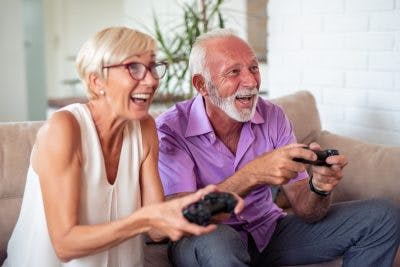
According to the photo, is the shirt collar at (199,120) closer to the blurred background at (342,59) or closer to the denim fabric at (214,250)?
the denim fabric at (214,250)

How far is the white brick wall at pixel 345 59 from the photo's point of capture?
2.32 m

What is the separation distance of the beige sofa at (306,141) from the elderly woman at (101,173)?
237 millimetres

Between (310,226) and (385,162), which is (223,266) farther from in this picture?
(385,162)

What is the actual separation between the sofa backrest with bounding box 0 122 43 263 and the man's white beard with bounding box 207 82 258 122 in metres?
0.57

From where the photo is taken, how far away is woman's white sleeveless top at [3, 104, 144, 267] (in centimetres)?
130

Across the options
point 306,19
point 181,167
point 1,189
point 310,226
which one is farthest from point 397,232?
point 306,19

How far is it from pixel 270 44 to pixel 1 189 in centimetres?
166

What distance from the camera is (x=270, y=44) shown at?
111 inches

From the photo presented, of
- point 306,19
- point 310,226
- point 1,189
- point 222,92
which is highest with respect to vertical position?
Result: point 306,19

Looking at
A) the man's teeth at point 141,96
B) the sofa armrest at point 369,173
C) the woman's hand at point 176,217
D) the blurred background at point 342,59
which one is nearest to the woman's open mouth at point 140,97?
the man's teeth at point 141,96

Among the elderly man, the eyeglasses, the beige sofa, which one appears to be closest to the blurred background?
the beige sofa

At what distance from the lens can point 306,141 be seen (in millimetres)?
2252

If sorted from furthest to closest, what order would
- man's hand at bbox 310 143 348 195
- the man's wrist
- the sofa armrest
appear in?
1. the sofa armrest
2. the man's wrist
3. man's hand at bbox 310 143 348 195

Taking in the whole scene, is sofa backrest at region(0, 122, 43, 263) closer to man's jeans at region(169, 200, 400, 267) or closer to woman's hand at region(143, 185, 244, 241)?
man's jeans at region(169, 200, 400, 267)
